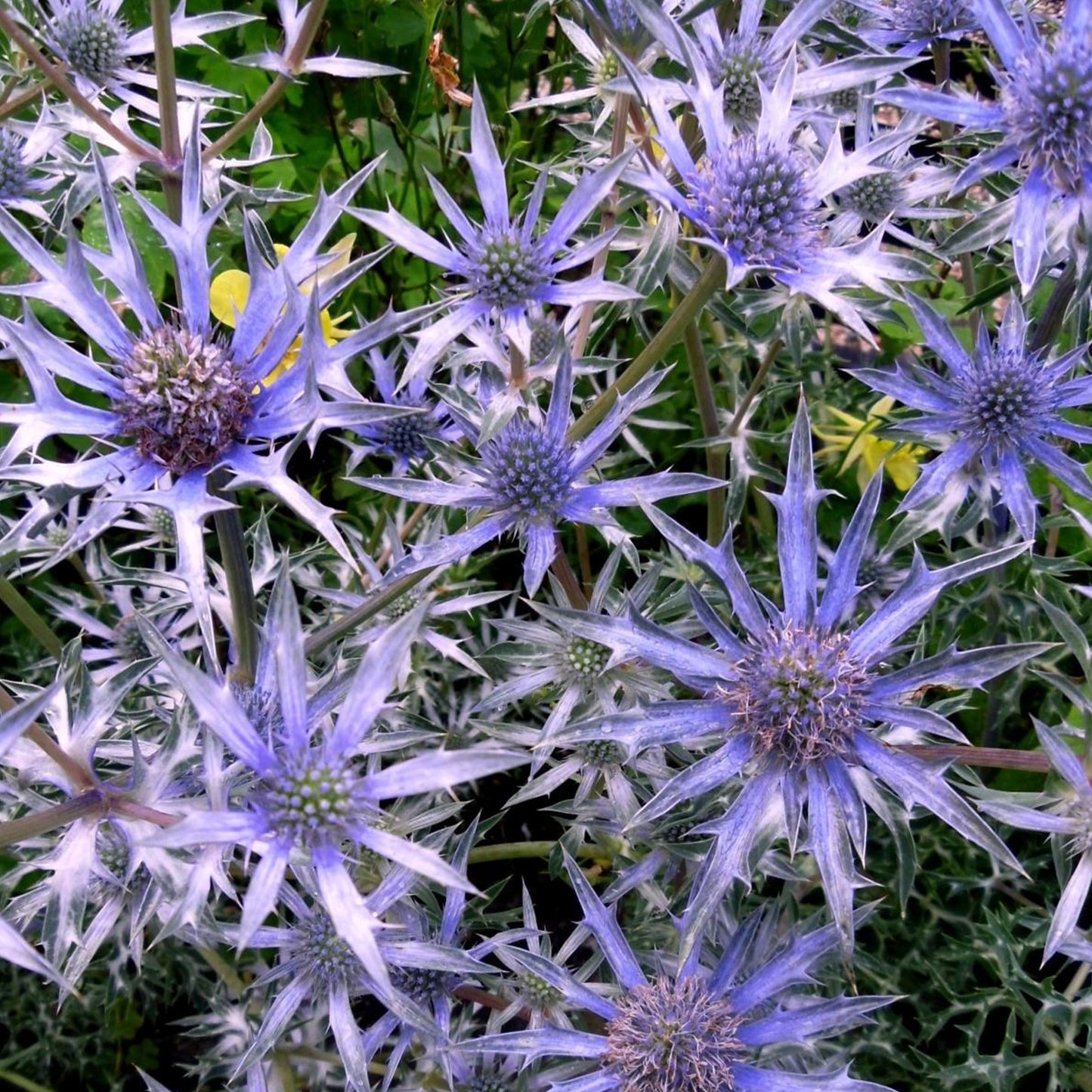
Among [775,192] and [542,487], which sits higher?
[775,192]

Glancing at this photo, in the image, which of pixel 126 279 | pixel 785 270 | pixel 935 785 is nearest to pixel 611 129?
pixel 785 270

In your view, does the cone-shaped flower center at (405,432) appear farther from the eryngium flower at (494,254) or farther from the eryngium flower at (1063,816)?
the eryngium flower at (1063,816)

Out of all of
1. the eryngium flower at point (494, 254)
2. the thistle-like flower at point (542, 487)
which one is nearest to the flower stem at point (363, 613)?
the thistle-like flower at point (542, 487)

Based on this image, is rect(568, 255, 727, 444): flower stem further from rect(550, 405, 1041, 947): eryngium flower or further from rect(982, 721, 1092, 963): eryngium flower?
rect(982, 721, 1092, 963): eryngium flower

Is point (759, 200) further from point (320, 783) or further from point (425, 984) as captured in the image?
point (425, 984)

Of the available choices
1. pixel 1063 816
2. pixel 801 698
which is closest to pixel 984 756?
pixel 1063 816

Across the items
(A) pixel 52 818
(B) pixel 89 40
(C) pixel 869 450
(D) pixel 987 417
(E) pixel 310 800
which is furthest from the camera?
(C) pixel 869 450
